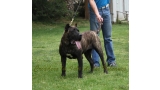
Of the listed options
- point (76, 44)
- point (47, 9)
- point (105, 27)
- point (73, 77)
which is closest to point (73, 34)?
point (76, 44)

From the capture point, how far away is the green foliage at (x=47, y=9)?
1978 cm

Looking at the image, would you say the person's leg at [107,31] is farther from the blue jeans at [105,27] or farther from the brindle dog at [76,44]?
the brindle dog at [76,44]

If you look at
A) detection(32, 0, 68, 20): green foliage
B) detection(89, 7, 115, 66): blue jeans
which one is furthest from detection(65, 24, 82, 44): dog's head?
detection(32, 0, 68, 20): green foliage

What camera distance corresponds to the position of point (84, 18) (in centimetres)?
2488

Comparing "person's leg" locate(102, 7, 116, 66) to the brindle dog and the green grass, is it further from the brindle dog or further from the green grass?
the brindle dog

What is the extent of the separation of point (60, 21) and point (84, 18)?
328 cm

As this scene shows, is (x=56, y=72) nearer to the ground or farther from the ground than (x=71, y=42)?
nearer to the ground

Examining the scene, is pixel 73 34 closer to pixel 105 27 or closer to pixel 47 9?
pixel 105 27

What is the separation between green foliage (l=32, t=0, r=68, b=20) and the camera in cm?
1978

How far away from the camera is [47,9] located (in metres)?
19.8

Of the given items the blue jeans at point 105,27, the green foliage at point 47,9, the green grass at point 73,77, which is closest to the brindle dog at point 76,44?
the green grass at point 73,77
